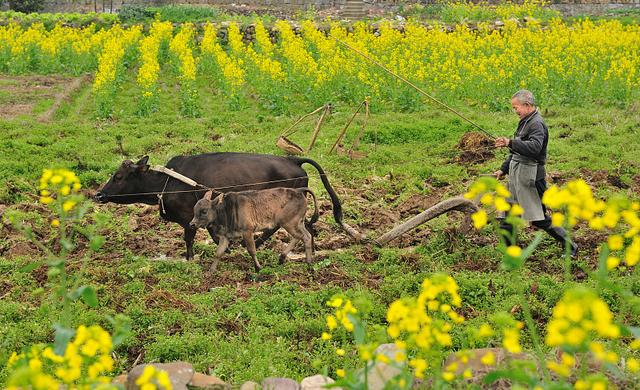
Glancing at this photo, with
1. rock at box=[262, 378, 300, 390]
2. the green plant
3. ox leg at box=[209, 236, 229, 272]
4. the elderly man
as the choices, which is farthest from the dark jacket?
the green plant

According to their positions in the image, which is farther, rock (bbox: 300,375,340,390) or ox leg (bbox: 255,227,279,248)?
ox leg (bbox: 255,227,279,248)

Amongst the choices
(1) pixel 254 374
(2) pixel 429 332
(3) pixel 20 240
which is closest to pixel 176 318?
(1) pixel 254 374

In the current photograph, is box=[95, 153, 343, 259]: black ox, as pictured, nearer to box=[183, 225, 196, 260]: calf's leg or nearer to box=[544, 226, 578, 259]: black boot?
box=[183, 225, 196, 260]: calf's leg

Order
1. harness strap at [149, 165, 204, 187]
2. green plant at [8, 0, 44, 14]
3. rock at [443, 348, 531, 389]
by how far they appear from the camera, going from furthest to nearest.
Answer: green plant at [8, 0, 44, 14] → harness strap at [149, 165, 204, 187] → rock at [443, 348, 531, 389]

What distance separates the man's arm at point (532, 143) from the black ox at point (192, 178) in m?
2.11

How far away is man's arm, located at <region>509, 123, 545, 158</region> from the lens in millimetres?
7828

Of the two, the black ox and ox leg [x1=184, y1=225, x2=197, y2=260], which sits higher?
the black ox

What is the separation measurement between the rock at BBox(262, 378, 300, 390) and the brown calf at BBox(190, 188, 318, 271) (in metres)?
2.68

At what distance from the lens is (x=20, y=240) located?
9.03 meters

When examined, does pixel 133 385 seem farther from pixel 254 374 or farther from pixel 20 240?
pixel 20 240

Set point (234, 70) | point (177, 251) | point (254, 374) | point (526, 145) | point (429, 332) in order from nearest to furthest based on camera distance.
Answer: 1. point (429, 332)
2. point (254, 374)
3. point (526, 145)
4. point (177, 251)
5. point (234, 70)

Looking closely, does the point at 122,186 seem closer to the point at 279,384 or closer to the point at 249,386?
the point at 249,386

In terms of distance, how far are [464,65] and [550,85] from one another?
2.01 m

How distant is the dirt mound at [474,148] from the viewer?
489 inches
